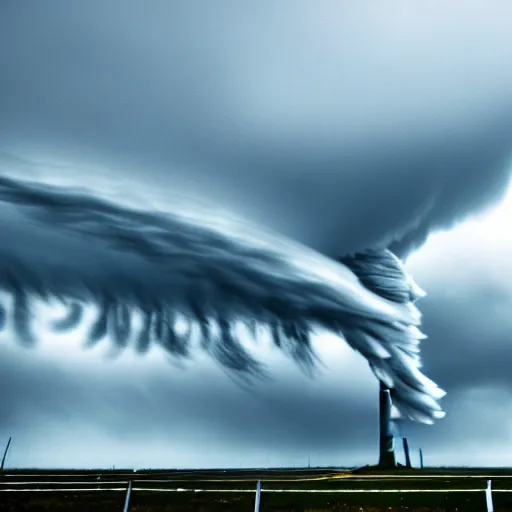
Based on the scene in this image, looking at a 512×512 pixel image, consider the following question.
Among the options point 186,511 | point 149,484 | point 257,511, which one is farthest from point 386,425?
point 257,511

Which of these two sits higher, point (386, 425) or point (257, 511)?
point (386, 425)

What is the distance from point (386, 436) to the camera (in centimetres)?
8125

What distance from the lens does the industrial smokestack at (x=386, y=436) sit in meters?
75.4

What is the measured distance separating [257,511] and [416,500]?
18.2 m

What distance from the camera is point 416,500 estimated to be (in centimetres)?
3114

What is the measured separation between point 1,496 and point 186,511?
10.4 metres

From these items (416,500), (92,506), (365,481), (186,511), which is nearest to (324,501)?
(416,500)

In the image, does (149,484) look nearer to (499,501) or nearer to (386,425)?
(499,501)

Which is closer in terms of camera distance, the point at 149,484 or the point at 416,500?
the point at 416,500

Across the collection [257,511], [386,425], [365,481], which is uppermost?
[386,425]

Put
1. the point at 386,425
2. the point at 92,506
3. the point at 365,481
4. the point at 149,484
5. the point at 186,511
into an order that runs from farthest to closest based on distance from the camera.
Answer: the point at 386,425 → the point at 365,481 → the point at 149,484 → the point at 92,506 → the point at 186,511

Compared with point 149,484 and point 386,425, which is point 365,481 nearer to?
point 149,484

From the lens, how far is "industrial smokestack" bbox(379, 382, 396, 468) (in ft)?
247

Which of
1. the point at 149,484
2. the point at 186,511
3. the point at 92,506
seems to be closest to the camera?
the point at 186,511
